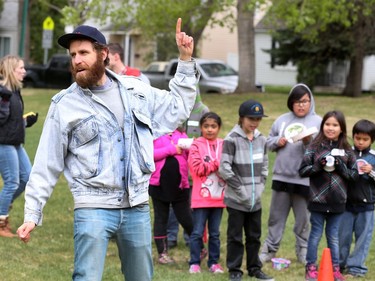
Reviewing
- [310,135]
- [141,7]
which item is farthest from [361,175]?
[141,7]

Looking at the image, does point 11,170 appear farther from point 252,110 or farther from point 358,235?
point 358,235

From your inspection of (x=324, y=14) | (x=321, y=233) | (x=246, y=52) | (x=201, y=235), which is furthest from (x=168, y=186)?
(x=246, y=52)

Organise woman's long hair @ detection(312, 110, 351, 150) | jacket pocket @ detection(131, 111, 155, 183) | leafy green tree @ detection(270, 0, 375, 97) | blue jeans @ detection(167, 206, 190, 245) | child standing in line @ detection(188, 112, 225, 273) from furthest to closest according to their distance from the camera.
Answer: leafy green tree @ detection(270, 0, 375, 97) < blue jeans @ detection(167, 206, 190, 245) < child standing in line @ detection(188, 112, 225, 273) < woman's long hair @ detection(312, 110, 351, 150) < jacket pocket @ detection(131, 111, 155, 183)

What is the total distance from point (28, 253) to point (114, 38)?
43.5 m

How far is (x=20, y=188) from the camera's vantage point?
9.61 m

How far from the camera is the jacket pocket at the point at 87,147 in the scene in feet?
16.0

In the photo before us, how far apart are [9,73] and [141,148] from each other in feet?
14.6

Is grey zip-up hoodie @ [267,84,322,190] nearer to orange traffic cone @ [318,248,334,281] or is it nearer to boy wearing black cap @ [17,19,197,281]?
orange traffic cone @ [318,248,334,281]

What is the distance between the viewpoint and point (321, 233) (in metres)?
8.05

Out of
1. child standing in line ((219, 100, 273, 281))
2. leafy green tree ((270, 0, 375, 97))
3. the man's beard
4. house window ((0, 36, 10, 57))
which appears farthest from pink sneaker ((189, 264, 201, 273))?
house window ((0, 36, 10, 57))

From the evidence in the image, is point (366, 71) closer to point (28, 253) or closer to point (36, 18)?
point (36, 18)

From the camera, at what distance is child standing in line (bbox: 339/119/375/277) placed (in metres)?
8.18

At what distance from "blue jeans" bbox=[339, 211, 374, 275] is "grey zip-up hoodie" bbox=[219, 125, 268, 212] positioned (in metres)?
1.04

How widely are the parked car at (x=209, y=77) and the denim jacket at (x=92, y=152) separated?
22.8 m
